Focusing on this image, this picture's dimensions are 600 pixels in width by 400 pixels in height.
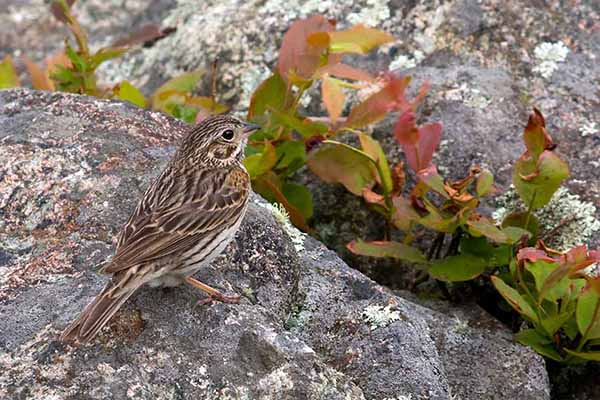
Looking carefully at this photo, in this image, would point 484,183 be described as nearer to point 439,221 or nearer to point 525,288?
point 439,221

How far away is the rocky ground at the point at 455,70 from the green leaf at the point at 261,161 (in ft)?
1.88

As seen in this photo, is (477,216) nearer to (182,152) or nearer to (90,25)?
(182,152)

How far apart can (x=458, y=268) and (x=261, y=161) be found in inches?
58.2

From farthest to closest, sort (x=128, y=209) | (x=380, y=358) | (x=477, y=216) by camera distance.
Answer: (x=477, y=216) → (x=128, y=209) → (x=380, y=358)

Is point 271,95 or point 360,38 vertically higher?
point 360,38

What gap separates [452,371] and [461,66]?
8.97ft

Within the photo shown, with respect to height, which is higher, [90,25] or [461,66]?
[461,66]

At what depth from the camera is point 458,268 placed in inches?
232

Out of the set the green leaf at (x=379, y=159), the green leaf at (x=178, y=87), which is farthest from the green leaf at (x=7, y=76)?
the green leaf at (x=379, y=159)

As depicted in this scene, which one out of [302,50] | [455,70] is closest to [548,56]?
[455,70]

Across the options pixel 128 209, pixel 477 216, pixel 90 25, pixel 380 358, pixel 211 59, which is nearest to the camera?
pixel 380 358

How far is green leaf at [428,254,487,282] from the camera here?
19.2ft

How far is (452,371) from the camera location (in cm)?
557

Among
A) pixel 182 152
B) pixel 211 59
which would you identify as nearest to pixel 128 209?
pixel 182 152
